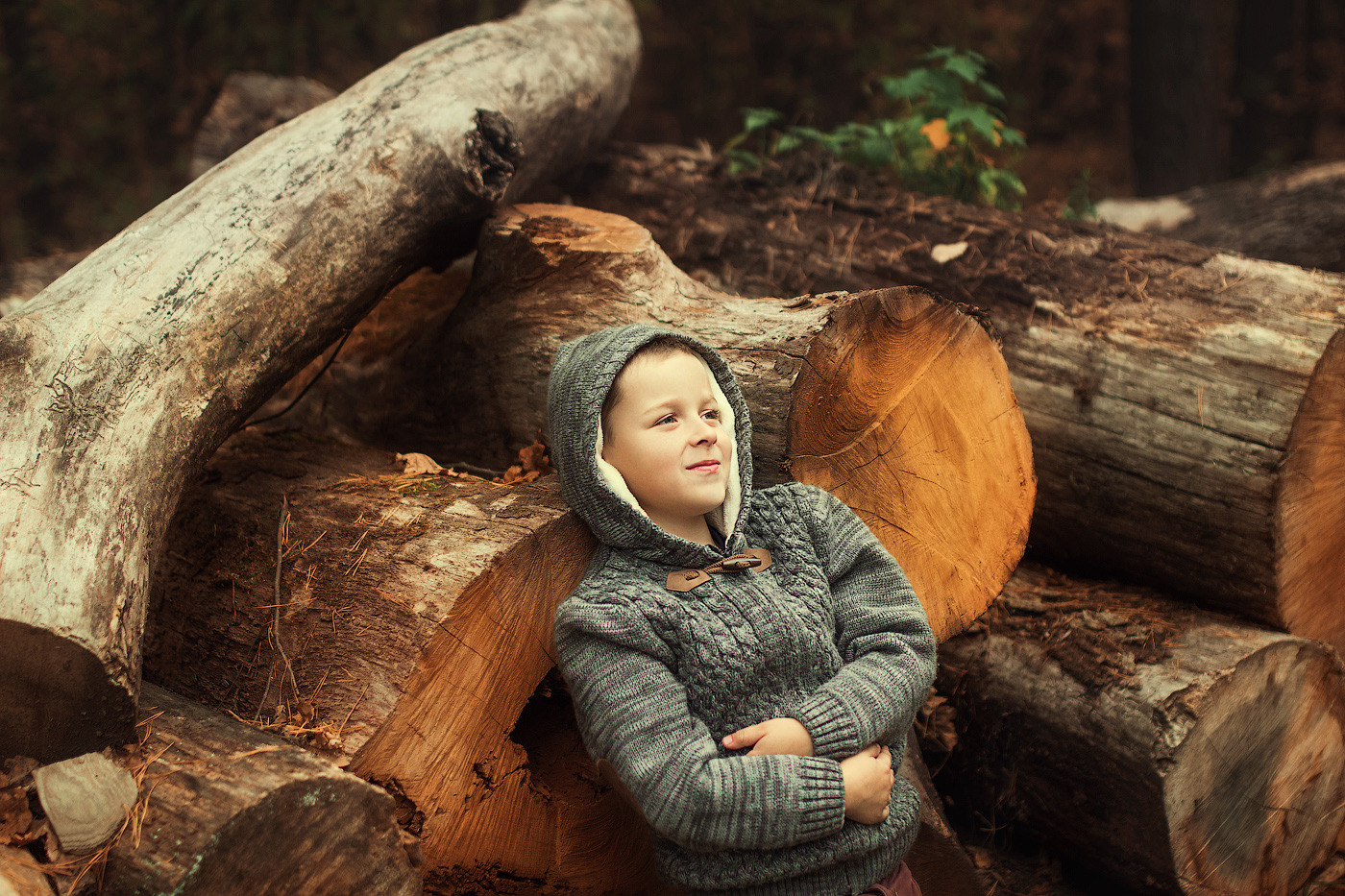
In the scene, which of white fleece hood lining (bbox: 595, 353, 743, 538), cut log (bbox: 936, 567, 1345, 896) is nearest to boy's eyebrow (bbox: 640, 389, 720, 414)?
white fleece hood lining (bbox: 595, 353, 743, 538)

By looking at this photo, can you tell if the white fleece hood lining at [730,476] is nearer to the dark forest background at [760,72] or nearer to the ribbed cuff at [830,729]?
the ribbed cuff at [830,729]

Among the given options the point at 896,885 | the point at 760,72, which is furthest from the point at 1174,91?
the point at 896,885

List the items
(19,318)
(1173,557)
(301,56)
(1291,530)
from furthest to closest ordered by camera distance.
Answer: (301,56) < (1173,557) < (1291,530) < (19,318)

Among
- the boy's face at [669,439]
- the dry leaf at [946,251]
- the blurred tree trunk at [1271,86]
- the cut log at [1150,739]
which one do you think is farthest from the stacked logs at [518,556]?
the blurred tree trunk at [1271,86]

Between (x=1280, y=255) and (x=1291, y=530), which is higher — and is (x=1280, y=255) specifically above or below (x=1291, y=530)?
above

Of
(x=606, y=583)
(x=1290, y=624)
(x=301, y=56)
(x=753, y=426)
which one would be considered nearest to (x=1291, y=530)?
(x=1290, y=624)

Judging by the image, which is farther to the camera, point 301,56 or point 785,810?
point 301,56

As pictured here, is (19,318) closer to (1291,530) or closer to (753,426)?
(753,426)

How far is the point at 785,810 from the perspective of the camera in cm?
172

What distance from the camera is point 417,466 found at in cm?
259

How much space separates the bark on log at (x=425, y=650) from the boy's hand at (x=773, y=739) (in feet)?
1.64

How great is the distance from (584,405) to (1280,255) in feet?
14.1

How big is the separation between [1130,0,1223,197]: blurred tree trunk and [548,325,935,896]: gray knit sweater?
290 inches

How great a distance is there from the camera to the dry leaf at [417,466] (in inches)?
101
